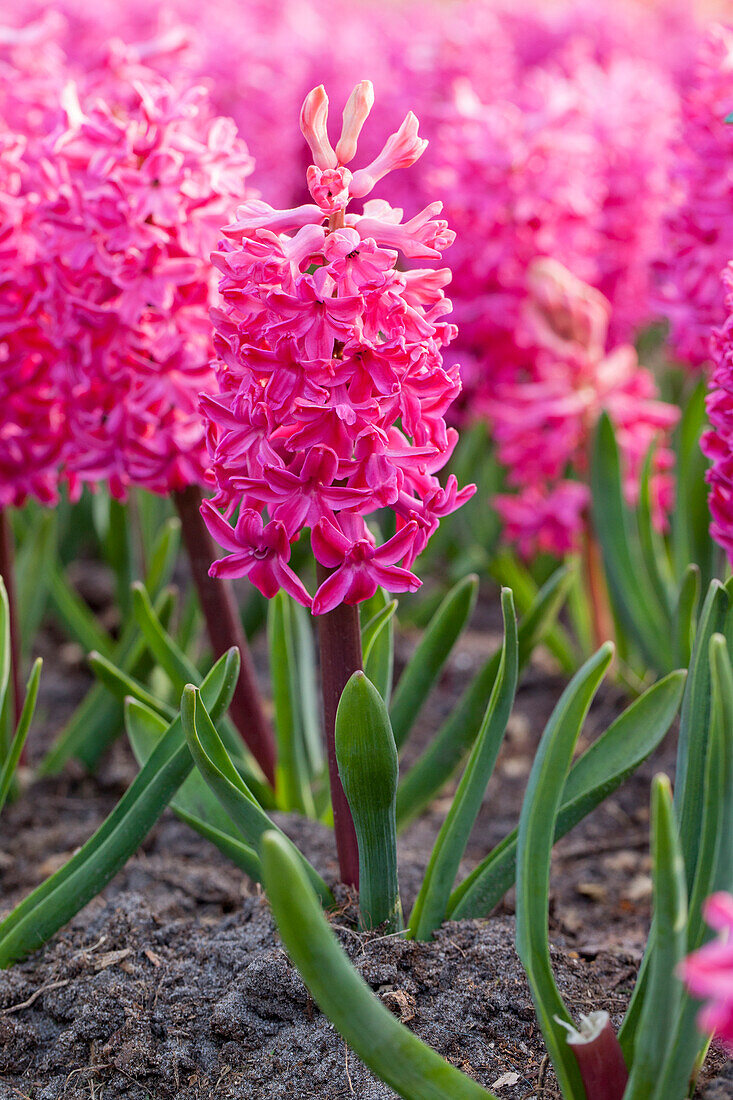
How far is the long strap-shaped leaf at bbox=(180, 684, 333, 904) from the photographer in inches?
55.1

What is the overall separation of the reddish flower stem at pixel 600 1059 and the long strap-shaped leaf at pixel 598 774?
1.18 feet

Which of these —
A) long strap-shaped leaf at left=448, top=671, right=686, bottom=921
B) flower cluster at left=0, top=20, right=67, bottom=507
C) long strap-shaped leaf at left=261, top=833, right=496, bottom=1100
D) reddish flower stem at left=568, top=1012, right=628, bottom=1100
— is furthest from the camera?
flower cluster at left=0, top=20, right=67, bottom=507

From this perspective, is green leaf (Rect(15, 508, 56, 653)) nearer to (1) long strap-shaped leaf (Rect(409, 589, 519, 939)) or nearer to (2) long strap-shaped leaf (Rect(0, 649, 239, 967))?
(2) long strap-shaped leaf (Rect(0, 649, 239, 967))

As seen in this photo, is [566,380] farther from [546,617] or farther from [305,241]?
[305,241]

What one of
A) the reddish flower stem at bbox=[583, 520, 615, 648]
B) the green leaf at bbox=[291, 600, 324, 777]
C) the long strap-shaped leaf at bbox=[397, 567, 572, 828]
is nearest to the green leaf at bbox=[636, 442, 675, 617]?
the reddish flower stem at bbox=[583, 520, 615, 648]

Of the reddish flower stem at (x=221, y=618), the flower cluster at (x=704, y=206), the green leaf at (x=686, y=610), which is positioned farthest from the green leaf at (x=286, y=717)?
the flower cluster at (x=704, y=206)

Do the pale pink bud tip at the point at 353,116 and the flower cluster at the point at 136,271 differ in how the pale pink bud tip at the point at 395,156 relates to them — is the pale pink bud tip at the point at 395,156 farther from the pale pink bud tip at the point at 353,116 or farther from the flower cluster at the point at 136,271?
the flower cluster at the point at 136,271

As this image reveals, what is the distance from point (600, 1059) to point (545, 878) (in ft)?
0.70

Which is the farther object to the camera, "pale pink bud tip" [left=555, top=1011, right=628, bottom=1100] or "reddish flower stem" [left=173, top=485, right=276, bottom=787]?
"reddish flower stem" [left=173, top=485, right=276, bottom=787]

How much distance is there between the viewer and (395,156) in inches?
55.3

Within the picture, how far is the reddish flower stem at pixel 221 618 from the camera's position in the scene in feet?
6.75

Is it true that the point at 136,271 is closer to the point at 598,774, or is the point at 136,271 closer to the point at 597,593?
the point at 598,774

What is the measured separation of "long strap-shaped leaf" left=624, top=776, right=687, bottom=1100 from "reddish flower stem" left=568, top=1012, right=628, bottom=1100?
0.06 m

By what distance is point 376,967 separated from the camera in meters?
1.52
